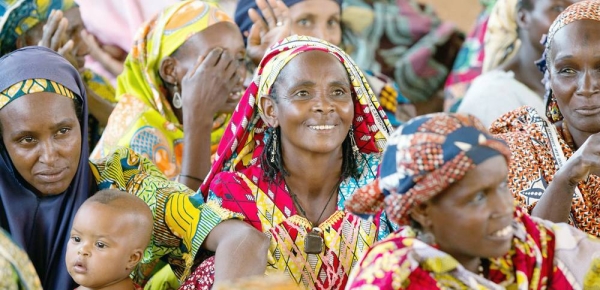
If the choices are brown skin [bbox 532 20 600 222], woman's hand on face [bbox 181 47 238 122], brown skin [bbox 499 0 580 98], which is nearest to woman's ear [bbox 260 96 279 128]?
woman's hand on face [bbox 181 47 238 122]

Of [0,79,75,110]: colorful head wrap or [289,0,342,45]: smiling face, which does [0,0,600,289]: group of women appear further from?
[289,0,342,45]: smiling face

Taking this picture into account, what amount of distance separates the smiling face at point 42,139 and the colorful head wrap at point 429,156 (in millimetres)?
1271

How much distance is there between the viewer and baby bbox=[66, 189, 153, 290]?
11.0 ft

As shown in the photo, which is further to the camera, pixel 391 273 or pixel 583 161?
pixel 583 161

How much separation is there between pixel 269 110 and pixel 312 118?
0.21m

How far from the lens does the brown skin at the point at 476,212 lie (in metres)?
2.76

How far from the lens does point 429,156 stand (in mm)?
2736

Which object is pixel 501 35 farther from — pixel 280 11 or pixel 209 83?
pixel 209 83

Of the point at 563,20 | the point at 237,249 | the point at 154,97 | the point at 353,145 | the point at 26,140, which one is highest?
the point at 563,20

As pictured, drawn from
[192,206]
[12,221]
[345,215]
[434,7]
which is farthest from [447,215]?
→ [434,7]

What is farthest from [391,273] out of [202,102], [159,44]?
[159,44]

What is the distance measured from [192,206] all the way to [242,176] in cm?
21

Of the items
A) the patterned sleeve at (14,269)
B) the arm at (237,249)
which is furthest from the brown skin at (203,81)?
the patterned sleeve at (14,269)

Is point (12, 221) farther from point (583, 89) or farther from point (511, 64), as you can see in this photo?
point (511, 64)
